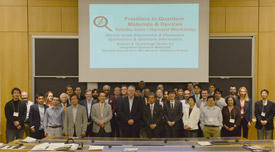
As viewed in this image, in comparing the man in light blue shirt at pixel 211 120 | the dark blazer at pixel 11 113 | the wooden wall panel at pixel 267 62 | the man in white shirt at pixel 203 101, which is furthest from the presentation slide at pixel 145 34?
the dark blazer at pixel 11 113

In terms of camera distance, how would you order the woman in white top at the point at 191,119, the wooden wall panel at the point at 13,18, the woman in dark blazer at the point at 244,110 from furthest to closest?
the wooden wall panel at the point at 13,18, the woman in dark blazer at the point at 244,110, the woman in white top at the point at 191,119

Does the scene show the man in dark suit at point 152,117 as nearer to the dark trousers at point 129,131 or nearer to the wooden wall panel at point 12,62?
the dark trousers at point 129,131

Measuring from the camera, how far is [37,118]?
4949 mm

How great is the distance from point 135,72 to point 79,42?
1643mm

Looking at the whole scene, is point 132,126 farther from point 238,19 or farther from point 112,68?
point 238,19

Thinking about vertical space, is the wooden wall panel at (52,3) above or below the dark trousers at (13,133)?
above

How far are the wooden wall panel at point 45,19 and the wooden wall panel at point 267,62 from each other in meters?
5.48

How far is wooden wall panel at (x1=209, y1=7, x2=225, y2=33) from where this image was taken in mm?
6699

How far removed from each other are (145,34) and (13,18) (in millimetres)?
3558

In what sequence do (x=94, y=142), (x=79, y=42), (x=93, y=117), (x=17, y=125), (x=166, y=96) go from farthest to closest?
(x=79, y=42), (x=166, y=96), (x=17, y=125), (x=93, y=117), (x=94, y=142)

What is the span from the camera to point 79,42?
6434 millimetres

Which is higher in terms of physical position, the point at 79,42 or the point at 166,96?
the point at 79,42

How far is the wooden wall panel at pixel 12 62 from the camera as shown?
6.66 meters

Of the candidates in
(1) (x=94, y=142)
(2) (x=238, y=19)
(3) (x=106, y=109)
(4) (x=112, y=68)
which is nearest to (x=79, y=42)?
(4) (x=112, y=68)
